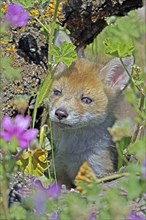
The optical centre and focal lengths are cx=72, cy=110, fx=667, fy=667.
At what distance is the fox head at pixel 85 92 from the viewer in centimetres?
467

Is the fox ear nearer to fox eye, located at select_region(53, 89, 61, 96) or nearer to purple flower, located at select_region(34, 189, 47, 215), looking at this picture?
fox eye, located at select_region(53, 89, 61, 96)

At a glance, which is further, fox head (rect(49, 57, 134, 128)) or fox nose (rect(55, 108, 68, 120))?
fox head (rect(49, 57, 134, 128))

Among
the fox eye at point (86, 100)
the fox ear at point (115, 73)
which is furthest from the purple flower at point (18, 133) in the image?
the fox ear at point (115, 73)

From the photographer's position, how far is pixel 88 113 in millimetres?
4840

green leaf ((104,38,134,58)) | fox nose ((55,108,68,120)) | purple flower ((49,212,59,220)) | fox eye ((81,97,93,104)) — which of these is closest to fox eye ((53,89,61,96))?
fox eye ((81,97,93,104))

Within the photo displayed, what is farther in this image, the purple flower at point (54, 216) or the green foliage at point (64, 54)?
the green foliage at point (64, 54)

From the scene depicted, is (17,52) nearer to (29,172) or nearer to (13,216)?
(29,172)

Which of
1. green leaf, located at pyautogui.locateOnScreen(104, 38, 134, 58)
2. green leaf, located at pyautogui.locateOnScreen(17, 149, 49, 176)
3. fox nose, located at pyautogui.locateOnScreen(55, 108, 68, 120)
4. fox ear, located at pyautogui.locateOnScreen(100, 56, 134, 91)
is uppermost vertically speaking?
green leaf, located at pyautogui.locateOnScreen(104, 38, 134, 58)

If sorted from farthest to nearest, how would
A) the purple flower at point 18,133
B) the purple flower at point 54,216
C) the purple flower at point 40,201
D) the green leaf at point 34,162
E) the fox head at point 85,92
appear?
the fox head at point 85,92 → the green leaf at point 34,162 → the purple flower at point 54,216 → the purple flower at point 40,201 → the purple flower at point 18,133

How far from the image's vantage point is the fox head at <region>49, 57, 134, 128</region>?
4.67 m

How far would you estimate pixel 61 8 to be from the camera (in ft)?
17.4

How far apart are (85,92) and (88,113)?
18 cm

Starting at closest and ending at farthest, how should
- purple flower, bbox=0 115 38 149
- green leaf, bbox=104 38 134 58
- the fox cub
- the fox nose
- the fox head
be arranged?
purple flower, bbox=0 115 38 149 < green leaf, bbox=104 38 134 58 < the fox nose < the fox head < the fox cub

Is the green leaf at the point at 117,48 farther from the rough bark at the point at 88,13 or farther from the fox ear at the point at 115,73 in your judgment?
the rough bark at the point at 88,13
